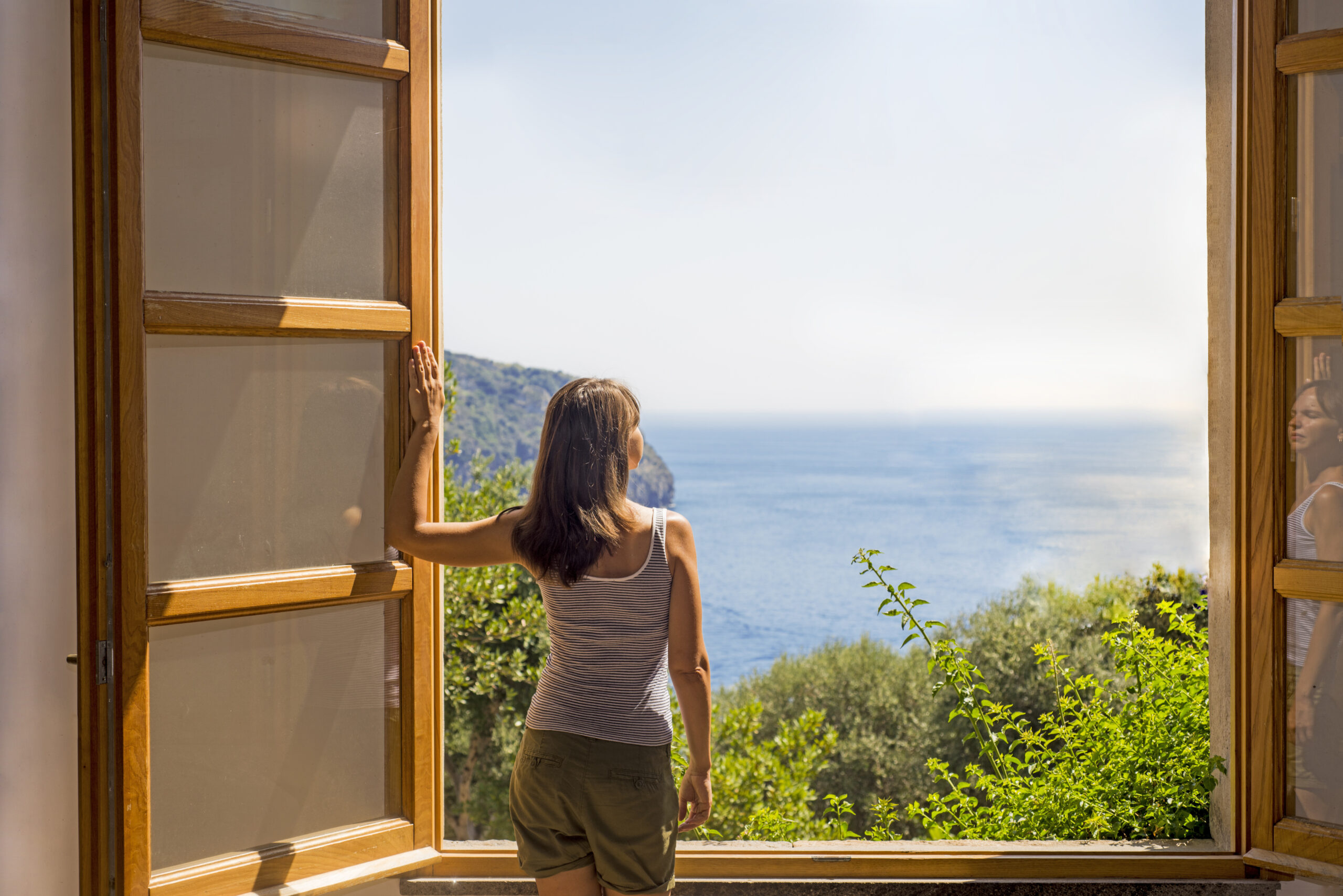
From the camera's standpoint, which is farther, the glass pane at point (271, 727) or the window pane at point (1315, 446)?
the window pane at point (1315, 446)

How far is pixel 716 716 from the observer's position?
440 centimetres

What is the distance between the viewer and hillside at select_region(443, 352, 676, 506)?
11.5 metres

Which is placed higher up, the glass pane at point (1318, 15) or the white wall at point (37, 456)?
the glass pane at point (1318, 15)

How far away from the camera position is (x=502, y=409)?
13.5 m

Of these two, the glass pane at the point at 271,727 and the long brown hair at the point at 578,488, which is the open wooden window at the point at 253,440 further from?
the long brown hair at the point at 578,488

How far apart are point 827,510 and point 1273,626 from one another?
16570 millimetres

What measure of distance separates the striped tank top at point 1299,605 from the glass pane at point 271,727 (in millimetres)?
1977

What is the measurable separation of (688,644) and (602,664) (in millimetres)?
156

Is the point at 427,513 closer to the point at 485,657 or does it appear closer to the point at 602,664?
the point at 602,664

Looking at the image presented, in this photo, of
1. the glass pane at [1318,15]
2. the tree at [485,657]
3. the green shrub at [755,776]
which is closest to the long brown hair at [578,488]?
the glass pane at [1318,15]

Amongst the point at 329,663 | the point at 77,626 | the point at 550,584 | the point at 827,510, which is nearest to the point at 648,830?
the point at 550,584

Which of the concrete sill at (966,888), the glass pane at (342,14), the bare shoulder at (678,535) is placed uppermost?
the glass pane at (342,14)

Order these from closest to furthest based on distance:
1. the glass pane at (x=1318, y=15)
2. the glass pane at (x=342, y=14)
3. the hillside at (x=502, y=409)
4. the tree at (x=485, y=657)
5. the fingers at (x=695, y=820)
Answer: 1. the fingers at (x=695, y=820)
2. the glass pane at (x=342, y=14)
3. the glass pane at (x=1318, y=15)
4. the tree at (x=485, y=657)
5. the hillside at (x=502, y=409)

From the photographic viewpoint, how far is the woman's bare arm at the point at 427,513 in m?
1.58
